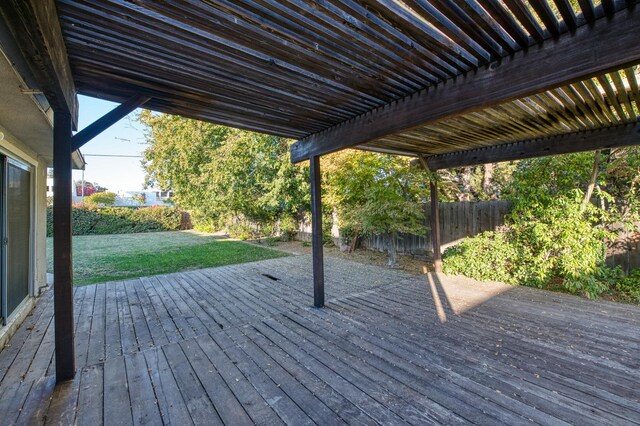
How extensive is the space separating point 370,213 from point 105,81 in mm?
4711

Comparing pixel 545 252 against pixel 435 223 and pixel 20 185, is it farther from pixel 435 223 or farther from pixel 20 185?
A: pixel 20 185

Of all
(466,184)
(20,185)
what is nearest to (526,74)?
(20,185)

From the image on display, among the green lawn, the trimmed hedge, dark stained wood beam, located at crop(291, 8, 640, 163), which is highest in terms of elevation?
dark stained wood beam, located at crop(291, 8, 640, 163)

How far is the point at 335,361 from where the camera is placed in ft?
8.12

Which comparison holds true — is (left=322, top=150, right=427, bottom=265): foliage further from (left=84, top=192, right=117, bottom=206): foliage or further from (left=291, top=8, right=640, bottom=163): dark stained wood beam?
(left=84, top=192, right=117, bottom=206): foliage

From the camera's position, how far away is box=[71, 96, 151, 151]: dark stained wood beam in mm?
2402

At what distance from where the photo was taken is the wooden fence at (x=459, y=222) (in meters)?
5.70

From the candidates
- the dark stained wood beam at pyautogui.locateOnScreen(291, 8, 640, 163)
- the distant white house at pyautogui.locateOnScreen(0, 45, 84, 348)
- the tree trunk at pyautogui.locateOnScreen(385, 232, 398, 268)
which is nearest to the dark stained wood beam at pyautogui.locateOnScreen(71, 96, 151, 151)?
the distant white house at pyautogui.locateOnScreen(0, 45, 84, 348)

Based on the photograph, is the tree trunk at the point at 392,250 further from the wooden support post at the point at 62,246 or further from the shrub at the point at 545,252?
the wooden support post at the point at 62,246

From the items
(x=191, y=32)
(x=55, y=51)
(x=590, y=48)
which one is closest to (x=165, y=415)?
(x=55, y=51)

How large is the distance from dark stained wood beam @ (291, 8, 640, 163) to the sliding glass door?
394 centimetres

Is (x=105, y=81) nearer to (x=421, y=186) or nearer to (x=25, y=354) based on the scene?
(x=25, y=354)

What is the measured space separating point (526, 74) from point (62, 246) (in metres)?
3.54

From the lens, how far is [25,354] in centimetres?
265
